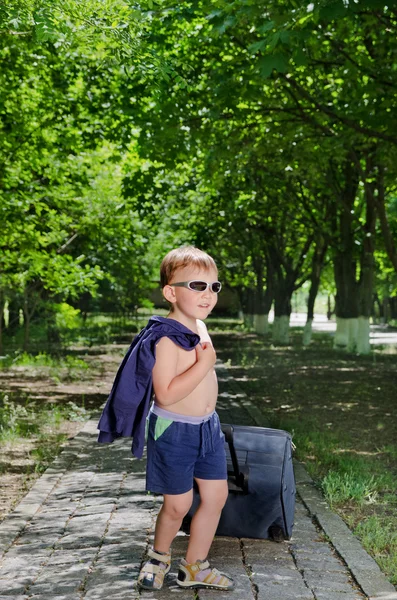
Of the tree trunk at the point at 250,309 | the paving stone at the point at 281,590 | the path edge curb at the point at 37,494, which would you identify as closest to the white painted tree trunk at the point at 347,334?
the path edge curb at the point at 37,494

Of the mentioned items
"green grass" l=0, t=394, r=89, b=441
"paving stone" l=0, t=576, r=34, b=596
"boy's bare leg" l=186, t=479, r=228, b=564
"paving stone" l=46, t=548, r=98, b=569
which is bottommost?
"paving stone" l=0, t=576, r=34, b=596

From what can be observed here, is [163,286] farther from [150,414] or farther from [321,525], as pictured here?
[321,525]

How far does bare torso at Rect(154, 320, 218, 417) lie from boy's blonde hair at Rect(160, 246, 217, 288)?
300 millimetres

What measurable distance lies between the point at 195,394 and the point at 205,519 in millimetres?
630

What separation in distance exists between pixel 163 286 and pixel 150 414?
63 cm

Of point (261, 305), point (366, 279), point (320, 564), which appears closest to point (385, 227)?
point (366, 279)

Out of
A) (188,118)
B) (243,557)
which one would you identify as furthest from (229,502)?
(188,118)

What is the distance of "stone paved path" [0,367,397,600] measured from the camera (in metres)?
4.09

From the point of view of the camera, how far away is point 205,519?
4.18m

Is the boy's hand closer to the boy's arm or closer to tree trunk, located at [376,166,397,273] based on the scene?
the boy's arm

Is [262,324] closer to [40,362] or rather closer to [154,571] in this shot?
[40,362]

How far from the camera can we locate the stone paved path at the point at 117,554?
409 centimetres

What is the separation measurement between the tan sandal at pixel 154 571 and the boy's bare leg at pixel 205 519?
117 millimetres

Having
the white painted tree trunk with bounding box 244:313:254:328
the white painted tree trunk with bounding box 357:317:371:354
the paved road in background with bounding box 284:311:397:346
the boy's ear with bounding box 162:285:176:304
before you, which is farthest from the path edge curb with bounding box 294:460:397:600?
the white painted tree trunk with bounding box 244:313:254:328
